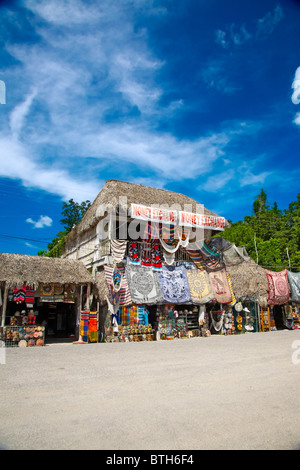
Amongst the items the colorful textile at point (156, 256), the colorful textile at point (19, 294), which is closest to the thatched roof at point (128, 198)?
the colorful textile at point (156, 256)

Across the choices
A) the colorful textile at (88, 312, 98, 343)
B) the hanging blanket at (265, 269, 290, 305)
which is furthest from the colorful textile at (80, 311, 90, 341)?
the hanging blanket at (265, 269, 290, 305)

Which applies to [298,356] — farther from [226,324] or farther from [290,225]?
[290,225]

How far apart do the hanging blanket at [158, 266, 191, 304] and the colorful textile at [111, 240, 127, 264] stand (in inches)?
90.2

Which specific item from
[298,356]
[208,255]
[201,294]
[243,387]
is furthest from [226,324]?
[243,387]

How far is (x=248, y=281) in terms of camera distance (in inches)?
792

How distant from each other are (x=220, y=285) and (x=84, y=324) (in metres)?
8.14

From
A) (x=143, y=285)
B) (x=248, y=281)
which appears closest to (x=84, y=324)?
(x=143, y=285)

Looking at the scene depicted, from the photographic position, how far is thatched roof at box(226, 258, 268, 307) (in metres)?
19.9

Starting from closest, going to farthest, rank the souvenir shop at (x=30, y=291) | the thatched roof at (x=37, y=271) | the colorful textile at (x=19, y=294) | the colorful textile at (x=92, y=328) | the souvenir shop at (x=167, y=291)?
the souvenir shop at (x=30, y=291) → the thatched roof at (x=37, y=271) → the colorful textile at (x=19, y=294) → the colorful textile at (x=92, y=328) → the souvenir shop at (x=167, y=291)

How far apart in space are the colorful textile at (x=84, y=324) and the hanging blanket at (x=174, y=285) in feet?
12.7

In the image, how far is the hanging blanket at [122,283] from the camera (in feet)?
51.1

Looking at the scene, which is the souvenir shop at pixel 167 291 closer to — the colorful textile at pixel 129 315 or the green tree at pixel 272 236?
the colorful textile at pixel 129 315

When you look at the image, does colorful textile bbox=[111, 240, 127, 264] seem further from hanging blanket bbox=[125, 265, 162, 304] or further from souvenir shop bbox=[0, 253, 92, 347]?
souvenir shop bbox=[0, 253, 92, 347]

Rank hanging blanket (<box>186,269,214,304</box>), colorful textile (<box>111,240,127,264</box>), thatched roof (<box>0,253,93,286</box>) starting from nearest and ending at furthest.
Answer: thatched roof (<box>0,253,93,286</box>) < colorful textile (<box>111,240,127,264</box>) < hanging blanket (<box>186,269,214,304</box>)
